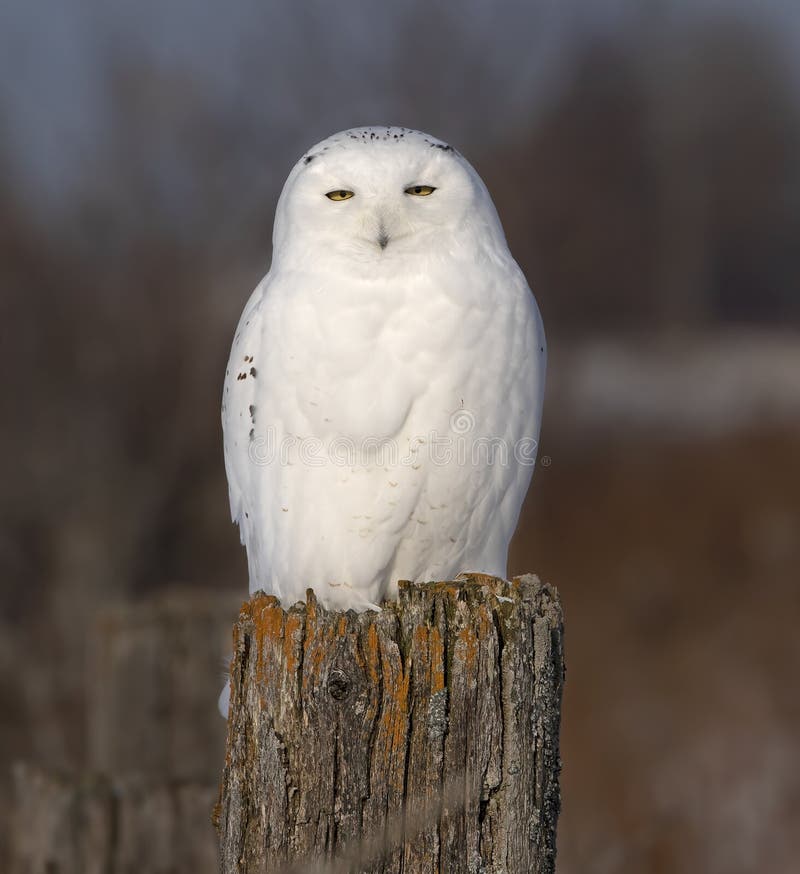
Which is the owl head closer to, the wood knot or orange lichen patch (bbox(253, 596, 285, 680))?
orange lichen patch (bbox(253, 596, 285, 680))

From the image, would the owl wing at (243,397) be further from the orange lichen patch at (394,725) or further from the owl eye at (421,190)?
the orange lichen patch at (394,725)

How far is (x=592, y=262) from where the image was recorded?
50.8 ft

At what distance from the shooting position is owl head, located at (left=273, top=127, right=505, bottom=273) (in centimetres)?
297

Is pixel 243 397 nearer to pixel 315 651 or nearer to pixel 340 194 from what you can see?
pixel 340 194

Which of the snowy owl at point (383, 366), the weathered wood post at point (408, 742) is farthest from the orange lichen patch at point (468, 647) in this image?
the snowy owl at point (383, 366)

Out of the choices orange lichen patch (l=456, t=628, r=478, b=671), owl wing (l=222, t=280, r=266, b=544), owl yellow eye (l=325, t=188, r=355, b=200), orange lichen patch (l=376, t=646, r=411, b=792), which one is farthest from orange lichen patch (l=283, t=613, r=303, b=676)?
owl yellow eye (l=325, t=188, r=355, b=200)

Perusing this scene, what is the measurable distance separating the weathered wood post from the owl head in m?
1.02

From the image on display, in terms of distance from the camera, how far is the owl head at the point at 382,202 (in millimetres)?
2973

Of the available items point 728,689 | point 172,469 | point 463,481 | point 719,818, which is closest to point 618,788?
point 719,818

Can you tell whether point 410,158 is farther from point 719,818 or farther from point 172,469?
point 172,469

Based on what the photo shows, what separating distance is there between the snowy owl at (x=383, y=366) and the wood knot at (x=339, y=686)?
851mm

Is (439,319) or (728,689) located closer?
(439,319)

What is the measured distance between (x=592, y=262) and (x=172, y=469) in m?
8.68

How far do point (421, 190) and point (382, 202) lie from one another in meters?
0.14
